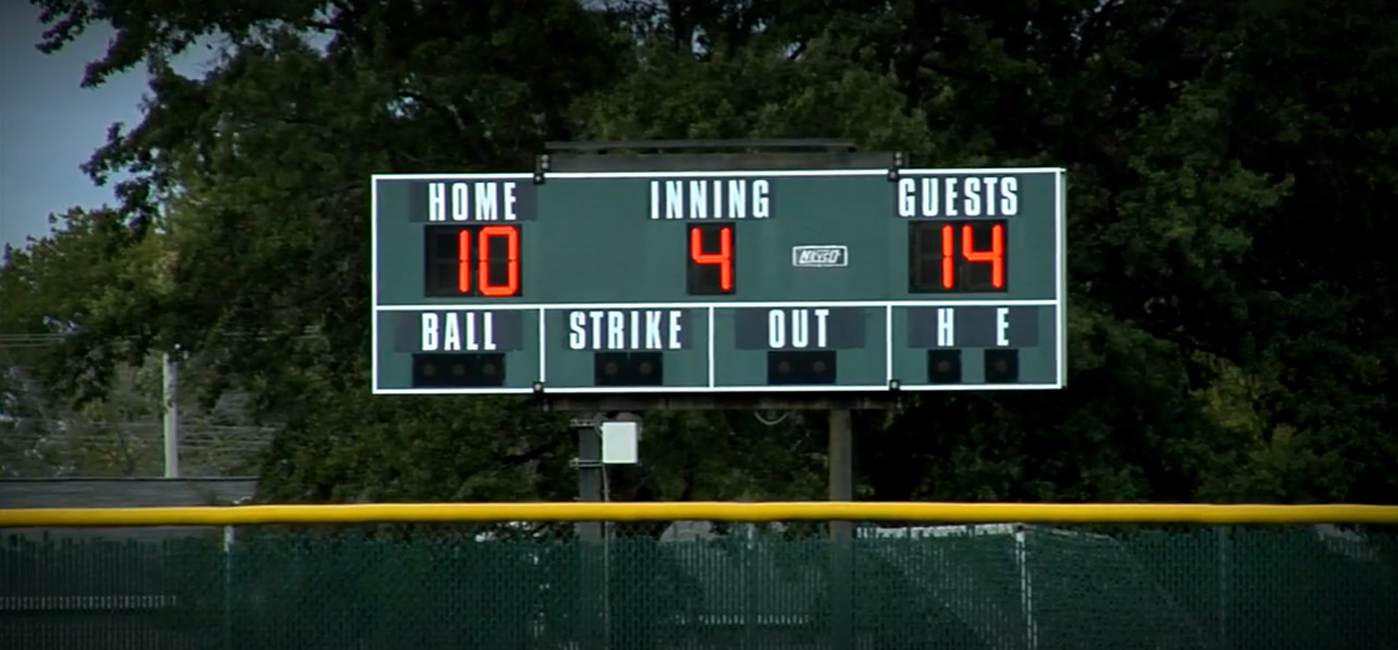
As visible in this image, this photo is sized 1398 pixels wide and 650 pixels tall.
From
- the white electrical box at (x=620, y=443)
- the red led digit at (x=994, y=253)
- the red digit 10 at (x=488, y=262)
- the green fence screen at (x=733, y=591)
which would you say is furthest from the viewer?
the white electrical box at (x=620, y=443)

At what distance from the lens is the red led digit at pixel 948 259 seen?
37.1 ft

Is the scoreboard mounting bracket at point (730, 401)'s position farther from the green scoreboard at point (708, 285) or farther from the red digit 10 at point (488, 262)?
the red digit 10 at point (488, 262)

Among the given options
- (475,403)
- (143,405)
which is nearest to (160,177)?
(475,403)

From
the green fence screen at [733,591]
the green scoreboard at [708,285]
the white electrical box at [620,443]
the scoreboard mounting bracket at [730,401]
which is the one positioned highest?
the green scoreboard at [708,285]

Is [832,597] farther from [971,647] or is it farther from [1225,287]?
[1225,287]

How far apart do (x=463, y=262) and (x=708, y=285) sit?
1.27 m

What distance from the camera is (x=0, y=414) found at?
97.3 ft

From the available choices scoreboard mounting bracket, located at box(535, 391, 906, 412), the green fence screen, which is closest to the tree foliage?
scoreboard mounting bracket, located at box(535, 391, 906, 412)

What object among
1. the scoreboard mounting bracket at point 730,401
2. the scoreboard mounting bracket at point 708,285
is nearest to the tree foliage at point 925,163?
the scoreboard mounting bracket at point 730,401

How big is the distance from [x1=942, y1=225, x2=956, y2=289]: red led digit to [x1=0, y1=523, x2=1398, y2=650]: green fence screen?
11.3 feet

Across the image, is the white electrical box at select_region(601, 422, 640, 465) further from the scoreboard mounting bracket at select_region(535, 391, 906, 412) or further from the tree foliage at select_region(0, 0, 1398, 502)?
the tree foliage at select_region(0, 0, 1398, 502)

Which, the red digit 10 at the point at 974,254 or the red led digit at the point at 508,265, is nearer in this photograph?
the red digit 10 at the point at 974,254

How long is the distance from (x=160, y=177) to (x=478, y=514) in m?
11.2

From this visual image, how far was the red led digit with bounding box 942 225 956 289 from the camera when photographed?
11312mm
